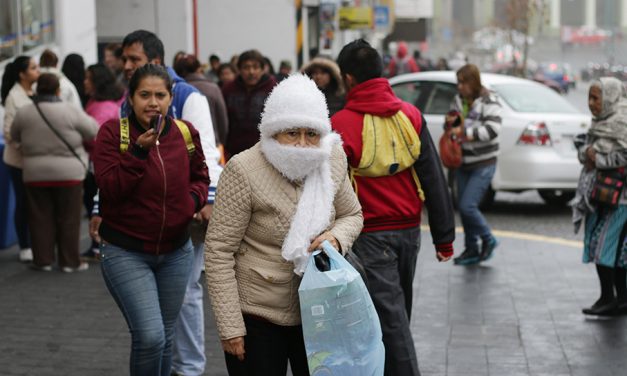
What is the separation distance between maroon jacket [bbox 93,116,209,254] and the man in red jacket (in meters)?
0.81

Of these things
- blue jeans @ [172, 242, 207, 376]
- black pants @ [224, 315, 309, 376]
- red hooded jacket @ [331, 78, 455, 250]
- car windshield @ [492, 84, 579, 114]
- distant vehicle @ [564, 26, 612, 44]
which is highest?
red hooded jacket @ [331, 78, 455, 250]

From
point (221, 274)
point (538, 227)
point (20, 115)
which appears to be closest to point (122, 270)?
point (221, 274)

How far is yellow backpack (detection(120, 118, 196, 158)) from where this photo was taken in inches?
209

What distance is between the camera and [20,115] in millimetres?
9852

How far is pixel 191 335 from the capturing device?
6523mm

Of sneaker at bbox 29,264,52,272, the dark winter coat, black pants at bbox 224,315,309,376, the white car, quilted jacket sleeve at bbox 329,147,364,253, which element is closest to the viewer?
black pants at bbox 224,315,309,376

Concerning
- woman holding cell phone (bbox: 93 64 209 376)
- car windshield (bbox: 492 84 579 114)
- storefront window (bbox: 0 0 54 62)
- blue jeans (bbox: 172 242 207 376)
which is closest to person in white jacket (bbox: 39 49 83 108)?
storefront window (bbox: 0 0 54 62)

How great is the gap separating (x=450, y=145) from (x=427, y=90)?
4352 millimetres

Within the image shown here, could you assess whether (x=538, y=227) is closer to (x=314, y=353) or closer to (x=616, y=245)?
(x=616, y=245)

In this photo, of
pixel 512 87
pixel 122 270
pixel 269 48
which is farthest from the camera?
pixel 269 48

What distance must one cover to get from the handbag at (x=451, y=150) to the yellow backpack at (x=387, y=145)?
15.8 ft

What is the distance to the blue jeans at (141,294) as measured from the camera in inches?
209

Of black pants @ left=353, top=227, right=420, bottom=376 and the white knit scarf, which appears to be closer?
the white knit scarf

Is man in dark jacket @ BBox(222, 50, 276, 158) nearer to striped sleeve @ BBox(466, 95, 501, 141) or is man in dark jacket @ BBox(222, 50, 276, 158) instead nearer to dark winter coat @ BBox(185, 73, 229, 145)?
dark winter coat @ BBox(185, 73, 229, 145)
